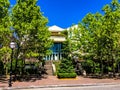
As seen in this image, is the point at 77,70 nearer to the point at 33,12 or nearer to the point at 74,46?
the point at 74,46

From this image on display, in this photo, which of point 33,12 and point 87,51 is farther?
point 87,51

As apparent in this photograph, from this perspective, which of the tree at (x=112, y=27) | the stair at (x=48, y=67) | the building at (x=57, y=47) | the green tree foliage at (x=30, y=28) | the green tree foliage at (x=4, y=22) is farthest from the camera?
the building at (x=57, y=47)

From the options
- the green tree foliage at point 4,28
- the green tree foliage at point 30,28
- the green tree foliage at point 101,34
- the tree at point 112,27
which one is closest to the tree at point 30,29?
the green tree foliage at point 30,28

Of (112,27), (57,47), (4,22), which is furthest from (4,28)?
(57,47)

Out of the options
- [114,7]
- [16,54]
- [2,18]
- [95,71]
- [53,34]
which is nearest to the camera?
[2,18]

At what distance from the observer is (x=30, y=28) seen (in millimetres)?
30359

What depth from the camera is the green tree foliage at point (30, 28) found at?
30891mm

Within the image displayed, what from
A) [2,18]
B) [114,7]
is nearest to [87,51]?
[114,7]

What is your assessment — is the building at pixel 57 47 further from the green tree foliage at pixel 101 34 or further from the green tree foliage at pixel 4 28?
the green tree foliage at pixel 4 28

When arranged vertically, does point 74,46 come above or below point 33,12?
below

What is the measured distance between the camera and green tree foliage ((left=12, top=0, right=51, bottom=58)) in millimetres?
30891

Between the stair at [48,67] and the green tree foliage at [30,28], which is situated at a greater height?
the green tree foliage at [30,28]

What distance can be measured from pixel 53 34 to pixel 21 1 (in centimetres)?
1589

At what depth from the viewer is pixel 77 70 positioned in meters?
41.0
